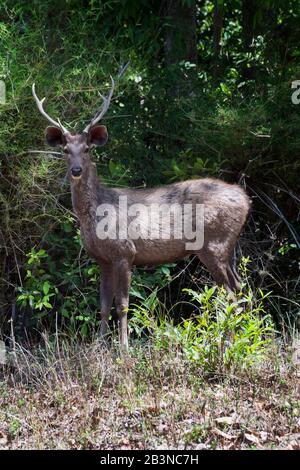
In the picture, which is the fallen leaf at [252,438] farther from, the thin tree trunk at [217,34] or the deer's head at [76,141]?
the thin tree trunk at [217,34]

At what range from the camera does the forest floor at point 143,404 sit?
22.1ft

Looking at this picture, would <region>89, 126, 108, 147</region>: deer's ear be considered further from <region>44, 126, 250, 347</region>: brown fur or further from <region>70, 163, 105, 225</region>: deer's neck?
<region>70, 163, 105, 225</region>: deer's neck

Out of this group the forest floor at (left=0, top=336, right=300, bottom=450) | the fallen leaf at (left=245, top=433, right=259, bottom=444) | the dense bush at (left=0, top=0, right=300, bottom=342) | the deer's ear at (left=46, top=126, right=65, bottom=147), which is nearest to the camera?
the fallen leaf at (left=245, top=433, right=259, bottom=444)

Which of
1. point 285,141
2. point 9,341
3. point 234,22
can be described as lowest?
point 9,341

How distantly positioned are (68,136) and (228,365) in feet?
8.86

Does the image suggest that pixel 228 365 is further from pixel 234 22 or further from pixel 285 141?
pixel 234 22

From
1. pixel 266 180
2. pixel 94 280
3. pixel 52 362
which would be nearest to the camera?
pixel 52 362

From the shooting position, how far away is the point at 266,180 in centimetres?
1056

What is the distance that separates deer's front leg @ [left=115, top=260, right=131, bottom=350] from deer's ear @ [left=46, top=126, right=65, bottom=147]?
1308 millimetres

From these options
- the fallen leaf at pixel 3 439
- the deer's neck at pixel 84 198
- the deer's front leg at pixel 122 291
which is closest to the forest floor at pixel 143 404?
the fallen leaf at pixel 3 439

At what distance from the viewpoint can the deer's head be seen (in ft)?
28.0

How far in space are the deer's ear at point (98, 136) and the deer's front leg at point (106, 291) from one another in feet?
4.08

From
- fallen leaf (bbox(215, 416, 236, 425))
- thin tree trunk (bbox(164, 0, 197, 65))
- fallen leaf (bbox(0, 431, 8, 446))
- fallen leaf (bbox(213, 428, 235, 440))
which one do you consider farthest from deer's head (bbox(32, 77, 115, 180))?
fallen leaf (bbox(213, 428, 235, 440))
